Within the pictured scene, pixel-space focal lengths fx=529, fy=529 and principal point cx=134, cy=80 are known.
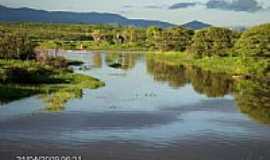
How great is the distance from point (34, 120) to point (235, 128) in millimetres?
8939

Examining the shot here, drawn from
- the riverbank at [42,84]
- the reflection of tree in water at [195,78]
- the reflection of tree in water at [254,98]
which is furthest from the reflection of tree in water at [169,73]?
the riverbank at [42,84]

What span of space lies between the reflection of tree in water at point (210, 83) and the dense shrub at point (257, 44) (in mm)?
3995

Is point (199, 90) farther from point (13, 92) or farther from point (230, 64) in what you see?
point (230, 64)

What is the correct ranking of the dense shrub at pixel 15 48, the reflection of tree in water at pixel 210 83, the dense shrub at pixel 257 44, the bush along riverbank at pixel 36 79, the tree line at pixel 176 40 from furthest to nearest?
the dense shrub at pixel 257 44
the tree line at pixel 176 40
the dense shrub at pixel 15 48
the reflection of tree in water at pixel 210 83
the bush along riverbank at pixel 36 79

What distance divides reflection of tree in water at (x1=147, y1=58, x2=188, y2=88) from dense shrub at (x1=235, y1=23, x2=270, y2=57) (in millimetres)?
6298

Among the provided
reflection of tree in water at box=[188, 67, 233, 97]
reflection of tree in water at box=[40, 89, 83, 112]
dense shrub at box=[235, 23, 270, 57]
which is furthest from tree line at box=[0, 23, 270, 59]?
reflection of tree in water at box=[40, 89, 83, 112]

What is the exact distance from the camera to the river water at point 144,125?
1862 cm

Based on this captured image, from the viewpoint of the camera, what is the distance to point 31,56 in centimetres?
4500

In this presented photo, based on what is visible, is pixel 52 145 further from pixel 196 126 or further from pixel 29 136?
pixel 196 126

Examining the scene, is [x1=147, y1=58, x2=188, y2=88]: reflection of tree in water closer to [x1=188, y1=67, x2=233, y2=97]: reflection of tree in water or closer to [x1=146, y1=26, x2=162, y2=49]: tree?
[x1=188, y1=67, x2=233, y2=97]: reflection of tree in water

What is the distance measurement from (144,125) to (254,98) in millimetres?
11653

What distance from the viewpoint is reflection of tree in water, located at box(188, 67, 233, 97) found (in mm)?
37506

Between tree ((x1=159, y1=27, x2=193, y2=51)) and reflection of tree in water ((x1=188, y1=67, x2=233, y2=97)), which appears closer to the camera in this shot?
reflection of tree in water ((x1=188, y1=67, x2=233, y2=97))

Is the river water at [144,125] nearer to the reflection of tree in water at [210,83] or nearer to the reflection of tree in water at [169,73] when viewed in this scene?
the reflection of tree in water at [210,83]
